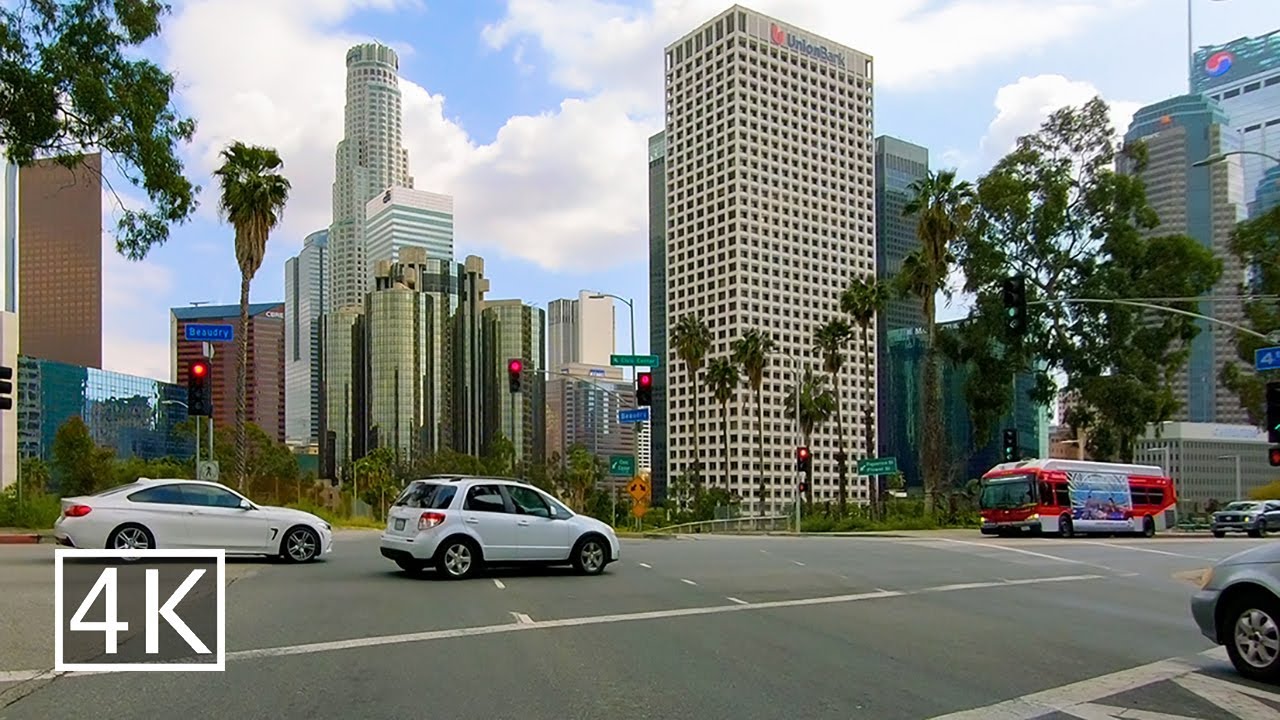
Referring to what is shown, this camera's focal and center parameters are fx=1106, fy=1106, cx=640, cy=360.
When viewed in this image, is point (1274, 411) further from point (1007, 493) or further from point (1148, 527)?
point (1148, 527)

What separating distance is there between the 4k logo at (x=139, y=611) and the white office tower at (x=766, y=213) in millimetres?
136713

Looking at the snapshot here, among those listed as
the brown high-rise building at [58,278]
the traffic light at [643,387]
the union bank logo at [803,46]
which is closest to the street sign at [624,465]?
the traffic light at [643,387]

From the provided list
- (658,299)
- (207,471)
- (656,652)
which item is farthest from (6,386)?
(658,299)

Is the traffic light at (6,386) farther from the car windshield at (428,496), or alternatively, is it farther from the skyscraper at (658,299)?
the skyscraper at (658,299)

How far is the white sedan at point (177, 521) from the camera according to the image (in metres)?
17.2

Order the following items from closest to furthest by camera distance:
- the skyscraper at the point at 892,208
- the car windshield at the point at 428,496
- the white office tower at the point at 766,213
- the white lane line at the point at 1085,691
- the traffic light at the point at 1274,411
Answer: the white lane line at the point at 1085,691
the car windshield at the point at 428,496
the traffic light at the point at 1274,411
the white office tower at the point at 766,213
the skyscraper at the point at 892,208

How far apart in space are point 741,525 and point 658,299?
109484 mm

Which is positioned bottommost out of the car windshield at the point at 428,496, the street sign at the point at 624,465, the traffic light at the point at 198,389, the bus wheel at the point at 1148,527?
the bus wheel at the point at 1148,527

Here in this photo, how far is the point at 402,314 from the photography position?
14062 cm

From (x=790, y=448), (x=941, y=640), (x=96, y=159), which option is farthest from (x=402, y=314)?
(x=941, y=640)

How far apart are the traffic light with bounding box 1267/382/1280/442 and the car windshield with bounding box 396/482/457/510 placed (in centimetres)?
2043

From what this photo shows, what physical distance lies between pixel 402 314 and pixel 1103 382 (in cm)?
10254

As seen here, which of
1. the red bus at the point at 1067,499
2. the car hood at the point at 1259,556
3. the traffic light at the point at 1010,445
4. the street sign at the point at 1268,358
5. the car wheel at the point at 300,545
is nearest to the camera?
the car hood at the point at 1259,556

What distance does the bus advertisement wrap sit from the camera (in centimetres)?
4091
